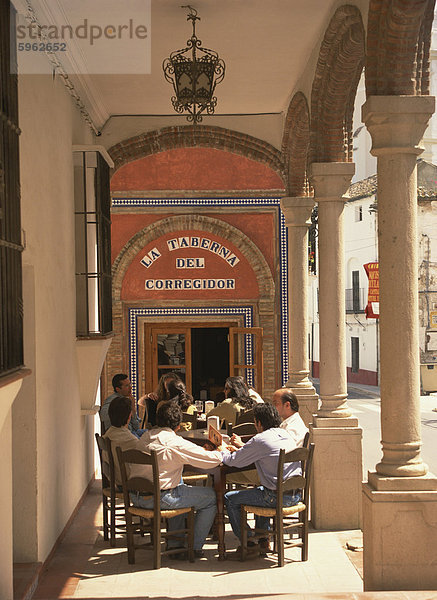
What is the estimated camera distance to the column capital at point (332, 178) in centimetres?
773

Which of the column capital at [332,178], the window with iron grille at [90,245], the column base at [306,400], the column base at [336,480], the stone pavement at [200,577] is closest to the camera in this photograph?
the stone pavement at [200,577]

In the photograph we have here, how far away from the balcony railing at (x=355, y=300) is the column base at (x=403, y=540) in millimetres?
28548

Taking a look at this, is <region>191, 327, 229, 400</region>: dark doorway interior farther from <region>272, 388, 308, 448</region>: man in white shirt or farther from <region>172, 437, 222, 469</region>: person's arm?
<region>172, 437, 222, 469</region>: person's arm

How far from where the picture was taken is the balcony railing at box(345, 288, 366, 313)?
33469mm

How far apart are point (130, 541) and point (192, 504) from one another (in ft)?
1.67

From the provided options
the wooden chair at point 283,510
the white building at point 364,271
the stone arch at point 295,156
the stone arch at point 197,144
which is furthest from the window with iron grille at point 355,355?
the wooden chair at point 283,510

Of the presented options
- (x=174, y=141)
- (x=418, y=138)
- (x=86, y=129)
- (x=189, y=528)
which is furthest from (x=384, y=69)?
(x=174, y=141)

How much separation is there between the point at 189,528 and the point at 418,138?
310cm

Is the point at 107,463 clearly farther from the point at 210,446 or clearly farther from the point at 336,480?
the point at 336,480

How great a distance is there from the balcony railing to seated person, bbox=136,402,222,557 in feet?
91.0

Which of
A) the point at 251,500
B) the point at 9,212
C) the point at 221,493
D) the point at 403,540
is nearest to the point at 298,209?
the point at 221,493

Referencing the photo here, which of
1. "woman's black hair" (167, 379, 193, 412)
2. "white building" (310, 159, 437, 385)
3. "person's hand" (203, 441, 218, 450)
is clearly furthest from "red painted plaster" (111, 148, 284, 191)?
"white building" (310, 159, 437, 385)

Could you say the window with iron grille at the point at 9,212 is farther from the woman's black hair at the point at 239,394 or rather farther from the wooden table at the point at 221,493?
the woman's black hair at the point at 239,394

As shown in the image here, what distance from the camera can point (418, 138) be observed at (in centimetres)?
528
